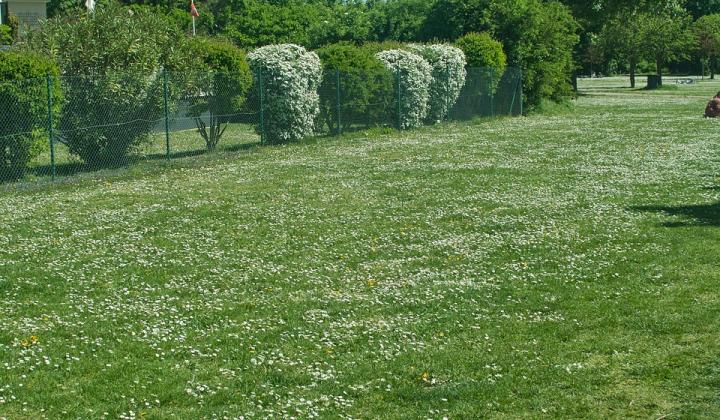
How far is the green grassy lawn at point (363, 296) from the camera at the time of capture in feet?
22.8

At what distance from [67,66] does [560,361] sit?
55.6ft

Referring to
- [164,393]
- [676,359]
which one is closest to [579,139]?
[676,359]

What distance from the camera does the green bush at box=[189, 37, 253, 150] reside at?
76.3ft

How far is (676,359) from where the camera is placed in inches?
299

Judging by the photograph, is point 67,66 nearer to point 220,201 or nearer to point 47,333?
point 220,201

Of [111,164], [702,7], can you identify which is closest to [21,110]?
[111,164]

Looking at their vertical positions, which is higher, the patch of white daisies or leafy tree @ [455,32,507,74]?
leafy tree @ [455,32,507,74]

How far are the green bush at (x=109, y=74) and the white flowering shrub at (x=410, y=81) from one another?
8708mm

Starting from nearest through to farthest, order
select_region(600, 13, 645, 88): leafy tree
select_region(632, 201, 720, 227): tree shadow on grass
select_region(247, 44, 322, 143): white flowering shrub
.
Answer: select_region(632, 201, 720, 227): tree shadow on grass < select_region(247, 44, 322, 143): white flowering shrub < select_region(600, 13, 645, 88): leafy tree

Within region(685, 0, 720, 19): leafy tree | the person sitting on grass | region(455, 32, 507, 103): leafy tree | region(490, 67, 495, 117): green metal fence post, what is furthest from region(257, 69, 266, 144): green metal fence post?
region(685, 0, 720, 19): leafy tree

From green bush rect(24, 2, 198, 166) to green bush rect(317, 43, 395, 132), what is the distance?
5406 mm

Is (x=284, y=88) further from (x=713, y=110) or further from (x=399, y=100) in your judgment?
(x=713, y=110)

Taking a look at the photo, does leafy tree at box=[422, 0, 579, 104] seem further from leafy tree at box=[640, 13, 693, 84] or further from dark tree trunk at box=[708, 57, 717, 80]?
dark tree trunk at box=[708, 57, 717, 80]

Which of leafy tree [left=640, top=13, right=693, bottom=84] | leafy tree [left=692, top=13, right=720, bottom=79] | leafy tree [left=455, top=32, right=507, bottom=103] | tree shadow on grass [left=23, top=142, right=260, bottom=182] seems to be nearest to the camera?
tree shadow on grass [left=23, top=142, right=260, bottom=182]
